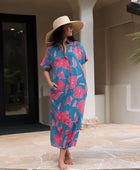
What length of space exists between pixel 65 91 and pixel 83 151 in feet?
3.66

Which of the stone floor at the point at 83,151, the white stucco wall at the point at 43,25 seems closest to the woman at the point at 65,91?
the stone floor at the point at 83,151

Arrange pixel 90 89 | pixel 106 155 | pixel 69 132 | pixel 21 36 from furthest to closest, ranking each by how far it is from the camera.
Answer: pixel 21 36 → pixel 90 89 → pixel 106 155 → pixel 69 132

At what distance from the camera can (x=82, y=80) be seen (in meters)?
3.19

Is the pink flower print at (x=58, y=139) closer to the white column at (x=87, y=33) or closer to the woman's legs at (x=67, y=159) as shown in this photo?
the woman's legs at (x=67, y=159)

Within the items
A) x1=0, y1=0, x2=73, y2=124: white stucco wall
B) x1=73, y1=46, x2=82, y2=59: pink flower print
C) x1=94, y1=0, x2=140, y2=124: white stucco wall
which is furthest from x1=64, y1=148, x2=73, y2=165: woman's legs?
x1=0, y1=0, x2=73, y2=124: white stucco wall

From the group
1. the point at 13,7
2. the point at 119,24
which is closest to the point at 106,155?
the point at 119,24

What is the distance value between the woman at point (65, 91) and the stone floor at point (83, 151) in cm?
31

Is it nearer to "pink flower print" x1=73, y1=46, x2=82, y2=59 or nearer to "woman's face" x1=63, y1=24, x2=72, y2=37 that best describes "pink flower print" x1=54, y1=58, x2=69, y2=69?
"pink flower print" x1=73, y1=46, x2=82, y2=59

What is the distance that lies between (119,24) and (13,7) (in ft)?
7.73

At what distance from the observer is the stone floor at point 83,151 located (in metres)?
3.23

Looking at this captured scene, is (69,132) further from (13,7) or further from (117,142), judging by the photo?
(13,7)

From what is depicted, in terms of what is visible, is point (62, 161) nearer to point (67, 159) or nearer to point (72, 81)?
point (67, 159)

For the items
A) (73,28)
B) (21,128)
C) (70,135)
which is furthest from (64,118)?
(21,128)

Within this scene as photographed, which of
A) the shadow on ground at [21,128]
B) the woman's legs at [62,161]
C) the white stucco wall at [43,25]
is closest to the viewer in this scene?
the woman's legs at [62,161]
